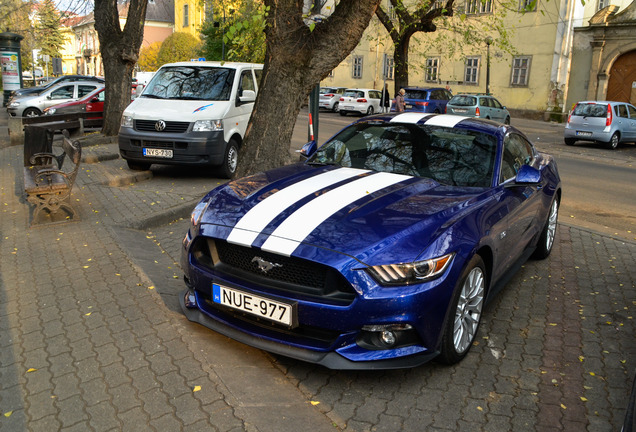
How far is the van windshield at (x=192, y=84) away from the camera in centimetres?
1002

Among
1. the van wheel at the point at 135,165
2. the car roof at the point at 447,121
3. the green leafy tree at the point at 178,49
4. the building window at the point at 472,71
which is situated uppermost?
the green leafy tree at the point at 178,49

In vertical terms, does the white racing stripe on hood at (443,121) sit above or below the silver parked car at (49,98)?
above

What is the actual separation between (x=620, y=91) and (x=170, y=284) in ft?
106

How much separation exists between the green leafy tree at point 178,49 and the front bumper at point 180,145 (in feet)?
144

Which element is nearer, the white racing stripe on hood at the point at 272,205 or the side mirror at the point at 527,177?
the white racing stripe on hood at the point at 272,205

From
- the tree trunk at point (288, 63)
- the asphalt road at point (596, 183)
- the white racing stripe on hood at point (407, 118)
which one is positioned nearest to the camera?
the white racing stripe on hood at point (407, 118)

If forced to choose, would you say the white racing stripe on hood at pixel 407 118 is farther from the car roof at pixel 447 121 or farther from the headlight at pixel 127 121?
the headlight at pixel 127 121

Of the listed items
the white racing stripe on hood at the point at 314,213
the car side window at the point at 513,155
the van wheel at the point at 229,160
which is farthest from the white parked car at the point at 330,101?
the white racing stripe on hood at the point at 314,213

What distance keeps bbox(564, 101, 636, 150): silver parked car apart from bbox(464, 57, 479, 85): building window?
52.1 ft

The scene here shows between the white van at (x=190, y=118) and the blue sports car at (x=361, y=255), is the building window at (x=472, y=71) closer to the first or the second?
the white van at (x=190, y=118)

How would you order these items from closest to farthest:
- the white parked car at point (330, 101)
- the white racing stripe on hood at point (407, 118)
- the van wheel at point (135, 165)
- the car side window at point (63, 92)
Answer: the white racing stripe on hood at point (407, 118)
the van wheel at point (135, 165)
the car side window at point (63, 92)
the white parked car at point (330, 101)

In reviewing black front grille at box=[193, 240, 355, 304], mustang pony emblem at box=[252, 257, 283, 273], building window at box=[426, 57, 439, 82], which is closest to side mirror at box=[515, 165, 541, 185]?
black front grille at box=[193, 240, 355, 304]

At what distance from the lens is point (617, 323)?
4.64m

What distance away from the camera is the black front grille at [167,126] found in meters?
9.28
